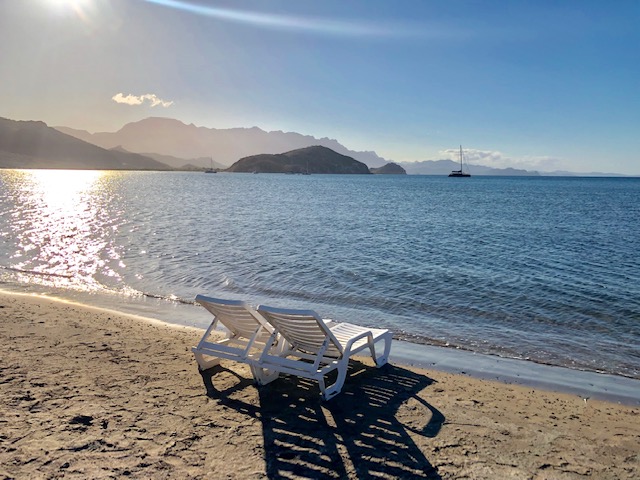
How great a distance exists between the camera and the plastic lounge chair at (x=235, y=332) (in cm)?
680

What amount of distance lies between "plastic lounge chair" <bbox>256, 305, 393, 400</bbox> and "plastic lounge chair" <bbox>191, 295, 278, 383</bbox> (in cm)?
22

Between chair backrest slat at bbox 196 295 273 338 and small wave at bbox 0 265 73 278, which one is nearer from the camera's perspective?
chair backrest slat at bbox 196 295 273 338

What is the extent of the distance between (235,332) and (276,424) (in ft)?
7.60

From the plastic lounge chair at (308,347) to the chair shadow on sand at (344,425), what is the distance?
14.0 inches

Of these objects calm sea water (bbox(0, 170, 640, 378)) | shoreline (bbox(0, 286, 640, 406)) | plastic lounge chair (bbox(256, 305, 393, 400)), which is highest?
plastic lounge chair (bbox(256, 305, 393, 400))

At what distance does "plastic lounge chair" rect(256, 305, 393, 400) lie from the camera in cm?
627

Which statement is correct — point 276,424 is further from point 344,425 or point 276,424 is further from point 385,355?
point 385,355

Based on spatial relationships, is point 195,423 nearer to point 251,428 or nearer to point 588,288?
point 251,428

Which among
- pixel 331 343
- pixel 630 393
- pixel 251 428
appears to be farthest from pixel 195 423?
pixel 630 393

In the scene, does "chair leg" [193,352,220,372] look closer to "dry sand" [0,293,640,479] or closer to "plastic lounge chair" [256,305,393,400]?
"dry sand" [0,293,640,479]

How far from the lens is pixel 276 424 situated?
5707 mm

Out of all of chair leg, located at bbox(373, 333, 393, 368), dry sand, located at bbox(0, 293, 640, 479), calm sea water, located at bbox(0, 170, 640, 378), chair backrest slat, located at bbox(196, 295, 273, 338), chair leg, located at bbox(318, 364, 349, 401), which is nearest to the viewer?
dry sand, located at bbox(0, 293, 640, 479)

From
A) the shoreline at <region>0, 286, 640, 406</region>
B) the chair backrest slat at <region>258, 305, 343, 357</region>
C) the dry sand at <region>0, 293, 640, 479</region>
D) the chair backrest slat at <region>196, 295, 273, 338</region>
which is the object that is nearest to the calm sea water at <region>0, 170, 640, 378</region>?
the shoreline at <region>0, 286, 640, 406</region>

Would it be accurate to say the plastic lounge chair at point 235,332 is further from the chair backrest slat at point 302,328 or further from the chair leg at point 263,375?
the chair backrest slat at point 302,328
